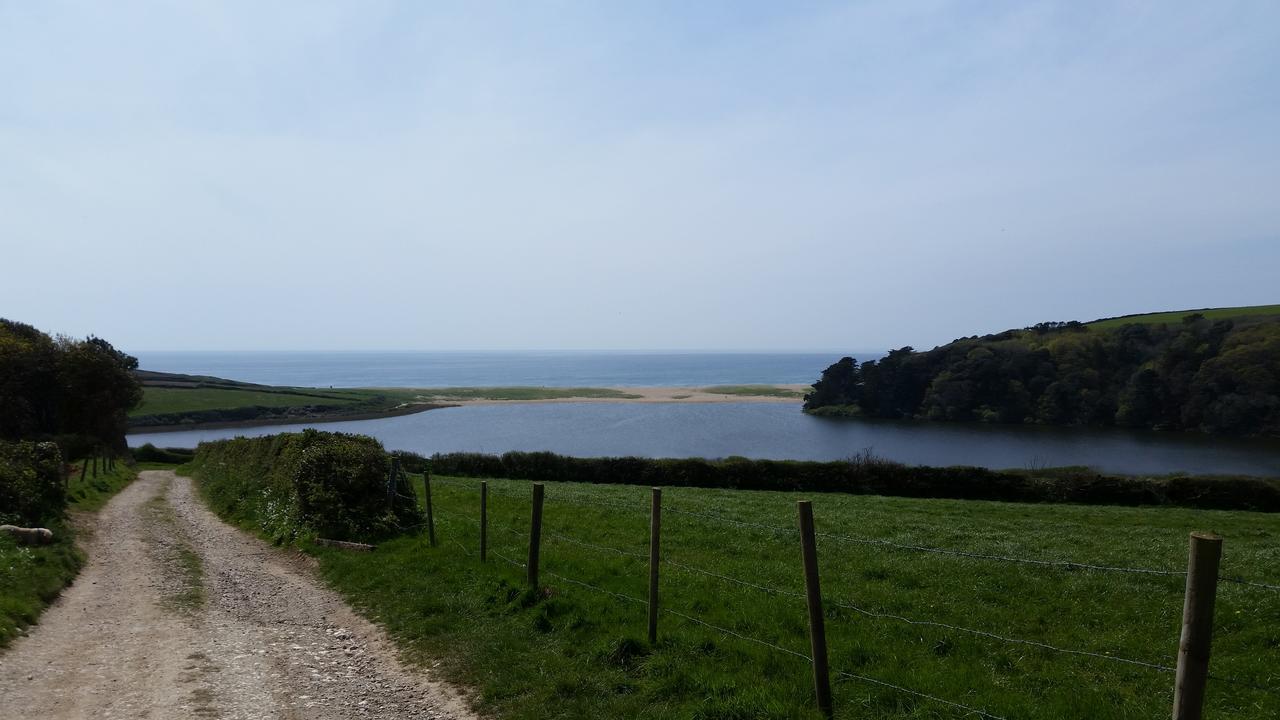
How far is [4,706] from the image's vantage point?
6.47 metres

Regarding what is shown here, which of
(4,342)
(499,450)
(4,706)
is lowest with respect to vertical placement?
(499,450)

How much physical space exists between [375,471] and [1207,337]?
10214 cm

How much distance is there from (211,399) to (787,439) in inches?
3261

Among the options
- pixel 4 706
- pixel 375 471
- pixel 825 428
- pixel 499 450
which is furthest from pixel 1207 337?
pixel 4 706

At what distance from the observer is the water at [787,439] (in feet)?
196

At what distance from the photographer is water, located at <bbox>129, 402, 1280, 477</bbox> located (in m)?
59.7

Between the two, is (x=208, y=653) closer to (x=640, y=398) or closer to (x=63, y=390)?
(x=63, y=390)

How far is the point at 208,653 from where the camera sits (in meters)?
8.30

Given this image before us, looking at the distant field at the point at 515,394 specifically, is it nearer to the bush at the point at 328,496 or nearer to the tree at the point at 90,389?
the tree at the point at 90,389

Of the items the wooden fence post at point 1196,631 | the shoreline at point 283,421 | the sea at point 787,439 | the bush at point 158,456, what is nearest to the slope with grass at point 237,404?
the shoreline at point 283,421

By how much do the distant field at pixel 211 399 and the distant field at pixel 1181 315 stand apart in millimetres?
125035

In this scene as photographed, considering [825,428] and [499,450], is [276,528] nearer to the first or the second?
[499,450]

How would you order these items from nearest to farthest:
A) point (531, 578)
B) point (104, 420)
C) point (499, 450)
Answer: point (531, 578), point (104, 420), point (499, 450)

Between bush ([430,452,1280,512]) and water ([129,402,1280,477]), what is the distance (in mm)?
19607
